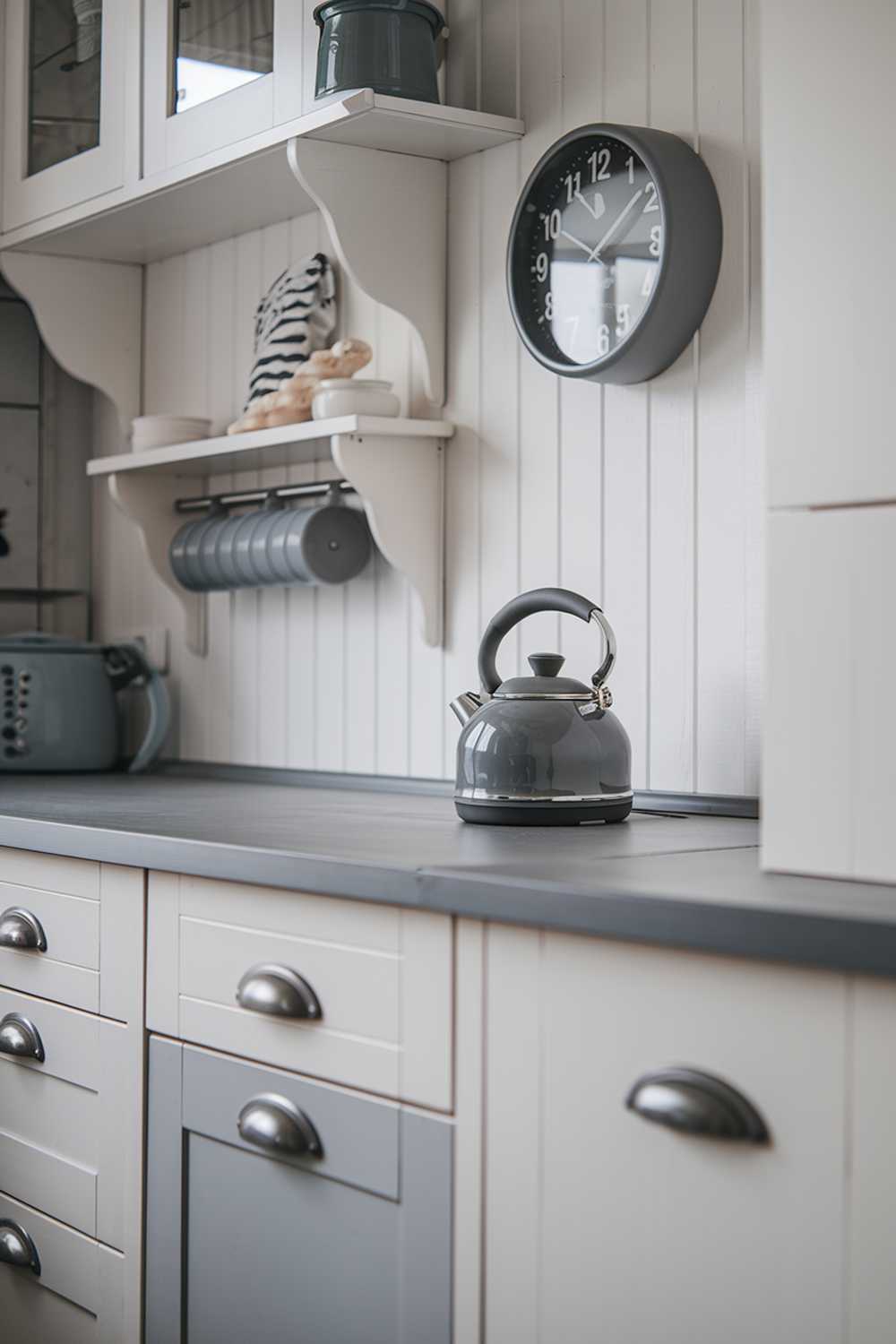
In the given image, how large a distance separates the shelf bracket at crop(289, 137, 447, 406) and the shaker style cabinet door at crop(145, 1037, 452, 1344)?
112 cm

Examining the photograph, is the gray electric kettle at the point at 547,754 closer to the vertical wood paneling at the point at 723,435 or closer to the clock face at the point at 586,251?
the vertical wood paneling at the point at 723,435

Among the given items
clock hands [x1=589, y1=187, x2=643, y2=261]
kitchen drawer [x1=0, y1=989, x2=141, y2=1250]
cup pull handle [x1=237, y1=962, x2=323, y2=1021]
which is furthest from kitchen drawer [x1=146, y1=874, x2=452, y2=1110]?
clock hands [x1=589, y1=187, x2=643, y2=261]

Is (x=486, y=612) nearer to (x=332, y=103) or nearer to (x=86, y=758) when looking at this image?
(x=332, y=103)

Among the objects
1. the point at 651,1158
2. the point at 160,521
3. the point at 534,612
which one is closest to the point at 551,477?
the point at 534,612

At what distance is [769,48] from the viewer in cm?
131

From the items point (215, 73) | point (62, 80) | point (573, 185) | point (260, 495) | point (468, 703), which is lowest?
point (468, 703)

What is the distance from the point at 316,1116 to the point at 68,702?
1.49m

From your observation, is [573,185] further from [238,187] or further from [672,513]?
[238,187]

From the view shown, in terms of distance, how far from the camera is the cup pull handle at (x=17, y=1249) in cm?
191

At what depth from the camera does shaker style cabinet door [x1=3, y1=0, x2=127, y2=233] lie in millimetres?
2594

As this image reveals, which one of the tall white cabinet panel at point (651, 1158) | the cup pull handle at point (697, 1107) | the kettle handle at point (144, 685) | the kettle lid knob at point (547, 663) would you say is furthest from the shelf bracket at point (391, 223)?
the cup pull handle at point (697, 1107)

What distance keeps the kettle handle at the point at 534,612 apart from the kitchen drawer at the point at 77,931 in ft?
1.70

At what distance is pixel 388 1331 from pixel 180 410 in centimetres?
189

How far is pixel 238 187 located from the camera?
2.44 m
